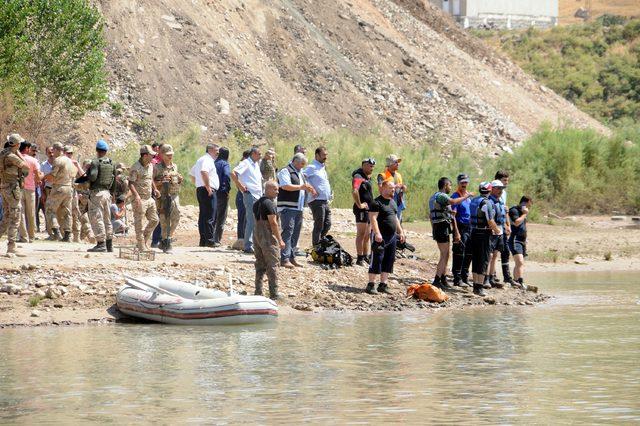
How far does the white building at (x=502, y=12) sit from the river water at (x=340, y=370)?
74.1m

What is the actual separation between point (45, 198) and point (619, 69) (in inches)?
2534

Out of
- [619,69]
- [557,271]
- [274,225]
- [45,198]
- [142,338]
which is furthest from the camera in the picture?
[619,69]

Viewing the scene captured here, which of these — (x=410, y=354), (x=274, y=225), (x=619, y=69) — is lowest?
(x=410, y=354)

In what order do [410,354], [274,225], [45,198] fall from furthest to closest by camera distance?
[45,198] < [274,225] < [410,354]

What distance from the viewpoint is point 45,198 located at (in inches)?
969

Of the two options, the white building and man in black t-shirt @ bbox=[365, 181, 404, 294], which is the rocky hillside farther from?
the white building

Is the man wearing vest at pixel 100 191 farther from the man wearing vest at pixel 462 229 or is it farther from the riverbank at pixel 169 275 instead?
the man wearing vest at pixel 462 229

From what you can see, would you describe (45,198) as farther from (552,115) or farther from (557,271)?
(552,115)

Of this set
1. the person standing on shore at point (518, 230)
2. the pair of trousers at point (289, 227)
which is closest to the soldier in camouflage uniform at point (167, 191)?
the pair of trousers at point (289, 227)

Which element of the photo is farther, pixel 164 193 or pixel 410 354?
pixel 164 193

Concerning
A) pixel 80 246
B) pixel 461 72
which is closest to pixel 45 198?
pixel 80 246

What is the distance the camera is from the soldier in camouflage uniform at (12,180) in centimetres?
1934

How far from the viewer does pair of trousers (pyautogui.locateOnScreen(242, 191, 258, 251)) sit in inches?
849

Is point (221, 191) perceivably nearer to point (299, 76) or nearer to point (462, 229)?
point (462, 229)
